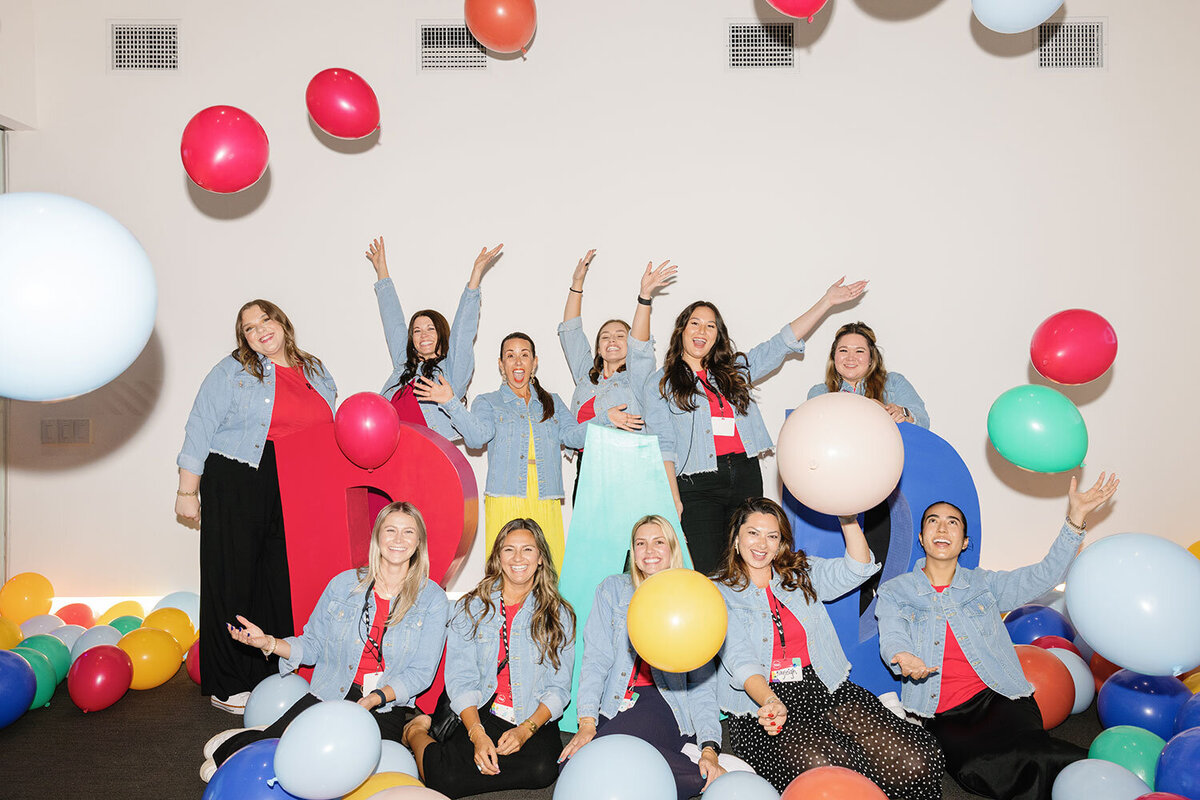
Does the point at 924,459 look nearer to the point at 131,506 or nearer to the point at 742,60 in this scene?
the point at 742,60

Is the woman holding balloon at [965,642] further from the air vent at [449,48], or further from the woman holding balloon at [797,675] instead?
the air vent at [449,48]

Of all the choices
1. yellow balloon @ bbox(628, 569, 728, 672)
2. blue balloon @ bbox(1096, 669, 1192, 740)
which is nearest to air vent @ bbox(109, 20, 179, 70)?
yellow balloon @ bbox(628, 569, 728, 672)

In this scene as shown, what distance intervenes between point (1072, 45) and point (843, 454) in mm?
3224

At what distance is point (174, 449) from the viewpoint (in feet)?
14.2

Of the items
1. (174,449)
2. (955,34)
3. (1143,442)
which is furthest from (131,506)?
(1143,442)

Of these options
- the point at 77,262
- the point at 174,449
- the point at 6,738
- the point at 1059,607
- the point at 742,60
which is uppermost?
the point at 742,60

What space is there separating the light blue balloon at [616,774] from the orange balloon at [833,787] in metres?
0.31

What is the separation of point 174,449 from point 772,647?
3.29 metres

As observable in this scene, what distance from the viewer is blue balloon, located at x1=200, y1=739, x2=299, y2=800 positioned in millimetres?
2018

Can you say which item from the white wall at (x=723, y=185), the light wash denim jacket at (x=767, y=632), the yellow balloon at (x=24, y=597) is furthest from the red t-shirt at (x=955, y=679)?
the yellow balloon at (x=24, y=597)

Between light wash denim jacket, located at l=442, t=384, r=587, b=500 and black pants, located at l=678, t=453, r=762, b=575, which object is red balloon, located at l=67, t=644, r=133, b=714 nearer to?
light wash denim jacket, located at l=442, t=384, r=587, b=500

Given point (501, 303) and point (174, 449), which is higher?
point (501, 303)

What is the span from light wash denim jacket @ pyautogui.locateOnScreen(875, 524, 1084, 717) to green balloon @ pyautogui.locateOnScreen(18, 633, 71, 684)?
10.4ft

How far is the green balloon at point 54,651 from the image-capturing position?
332 cm
